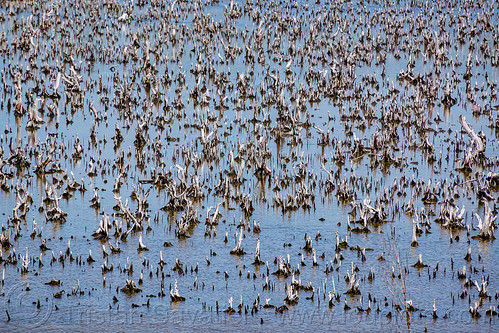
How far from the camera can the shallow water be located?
12008 millimetres

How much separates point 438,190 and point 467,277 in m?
4.67

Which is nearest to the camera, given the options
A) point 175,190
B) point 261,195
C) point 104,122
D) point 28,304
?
point 28,304

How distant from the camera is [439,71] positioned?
2920cm

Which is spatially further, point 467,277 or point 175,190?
point 175,190

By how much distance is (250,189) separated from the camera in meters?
17.5

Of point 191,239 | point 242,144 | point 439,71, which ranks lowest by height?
point 191,239

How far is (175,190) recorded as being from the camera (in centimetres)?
1647

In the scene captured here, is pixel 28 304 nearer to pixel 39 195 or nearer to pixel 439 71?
pixel 39 195

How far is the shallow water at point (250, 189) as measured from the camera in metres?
12.0

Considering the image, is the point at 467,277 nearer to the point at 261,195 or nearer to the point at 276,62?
the point at 261,195

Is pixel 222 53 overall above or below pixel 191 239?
above

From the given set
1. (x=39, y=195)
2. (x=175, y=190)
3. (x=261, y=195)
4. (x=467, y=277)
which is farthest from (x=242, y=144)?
(x=467, y=277)

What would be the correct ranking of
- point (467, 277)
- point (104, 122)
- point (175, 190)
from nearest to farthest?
point (467, 277) < point (175, 190) < point (104, 122)

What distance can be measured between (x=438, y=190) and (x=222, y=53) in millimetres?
16504
